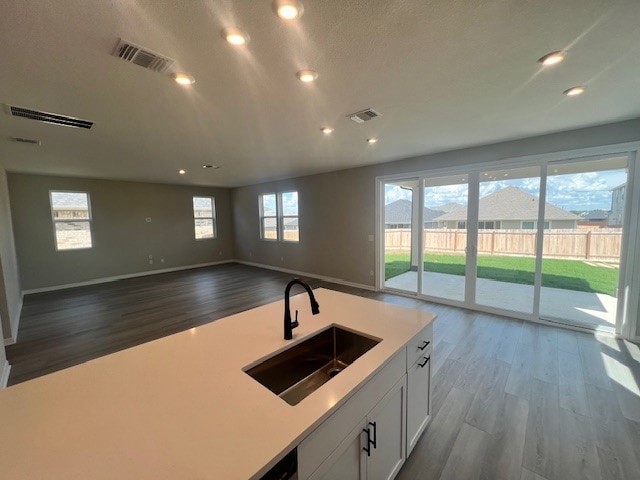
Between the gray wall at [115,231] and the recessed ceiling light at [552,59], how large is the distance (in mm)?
8063

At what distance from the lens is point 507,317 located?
12.1 ft

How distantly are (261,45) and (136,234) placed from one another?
6.97m

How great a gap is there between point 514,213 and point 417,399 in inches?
135

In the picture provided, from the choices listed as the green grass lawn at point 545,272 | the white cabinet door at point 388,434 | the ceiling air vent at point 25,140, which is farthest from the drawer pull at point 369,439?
the ceiling air vent at point 25,140

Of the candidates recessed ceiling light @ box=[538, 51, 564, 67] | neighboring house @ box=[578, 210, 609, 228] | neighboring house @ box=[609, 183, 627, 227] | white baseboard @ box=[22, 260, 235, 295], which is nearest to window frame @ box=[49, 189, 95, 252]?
white baseboard @ box=[22, 260, 235, 295]

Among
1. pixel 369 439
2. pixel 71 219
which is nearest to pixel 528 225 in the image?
pixel 369 439

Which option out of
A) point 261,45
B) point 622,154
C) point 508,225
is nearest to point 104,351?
point 261,45

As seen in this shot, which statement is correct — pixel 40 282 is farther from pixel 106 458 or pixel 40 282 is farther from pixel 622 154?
pixel 622 154

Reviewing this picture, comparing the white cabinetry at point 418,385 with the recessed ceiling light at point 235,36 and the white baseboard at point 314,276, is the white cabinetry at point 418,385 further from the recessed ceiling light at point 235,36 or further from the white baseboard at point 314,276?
the white baseboard at point 314,276

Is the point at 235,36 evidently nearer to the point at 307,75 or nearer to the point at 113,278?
the point at 307,75

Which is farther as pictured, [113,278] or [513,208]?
[113,278]

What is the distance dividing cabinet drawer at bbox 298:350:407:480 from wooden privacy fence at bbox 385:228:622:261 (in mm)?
3530

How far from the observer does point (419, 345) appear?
60.3 inches

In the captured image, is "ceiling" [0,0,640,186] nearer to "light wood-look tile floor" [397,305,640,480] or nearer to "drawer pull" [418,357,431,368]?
"drawer pull" [418,357,431,368]
